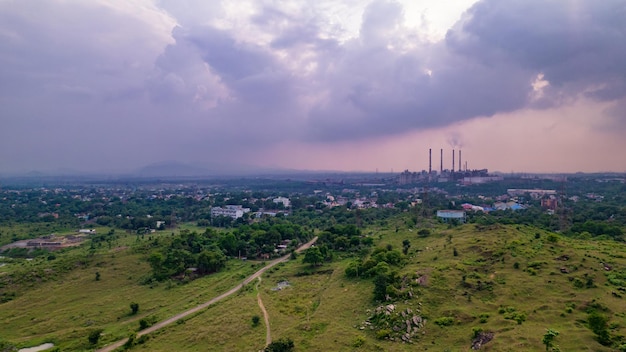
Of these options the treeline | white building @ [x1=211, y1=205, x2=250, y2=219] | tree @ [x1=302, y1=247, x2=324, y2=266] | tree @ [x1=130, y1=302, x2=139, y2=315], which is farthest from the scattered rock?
white building @ [x1=211, y1=205, x2=250, y2=219]

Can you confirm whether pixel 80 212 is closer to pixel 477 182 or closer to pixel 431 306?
pixel 431 306

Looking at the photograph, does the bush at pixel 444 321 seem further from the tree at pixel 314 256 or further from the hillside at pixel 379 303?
the tree at pixel 314 256

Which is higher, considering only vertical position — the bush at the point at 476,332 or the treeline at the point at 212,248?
the bush at the point at 476,332

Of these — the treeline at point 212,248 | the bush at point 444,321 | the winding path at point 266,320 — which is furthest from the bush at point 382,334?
the treeline at point 212,248

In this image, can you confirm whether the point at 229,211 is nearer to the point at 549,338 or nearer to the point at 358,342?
the point at 358,342

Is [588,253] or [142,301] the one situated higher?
[588,253]

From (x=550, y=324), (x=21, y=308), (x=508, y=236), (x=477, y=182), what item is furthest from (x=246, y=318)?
(x=477, y=182)

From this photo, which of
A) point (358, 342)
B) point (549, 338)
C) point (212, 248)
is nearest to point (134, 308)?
point (212, 248)

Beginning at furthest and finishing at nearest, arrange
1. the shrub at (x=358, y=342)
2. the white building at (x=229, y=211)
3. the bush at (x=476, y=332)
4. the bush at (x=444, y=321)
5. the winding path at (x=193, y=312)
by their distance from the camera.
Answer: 1. the white building at (x=229, y=211)
2. the winding path at (x=193, y=312)
3. the bush at (x=444, y=321)
4. the shrub at (x=358, y=342)
5. the bush at (x=476, y=332)

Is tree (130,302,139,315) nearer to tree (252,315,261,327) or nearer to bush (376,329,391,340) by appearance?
tree (252,315,261,327)
